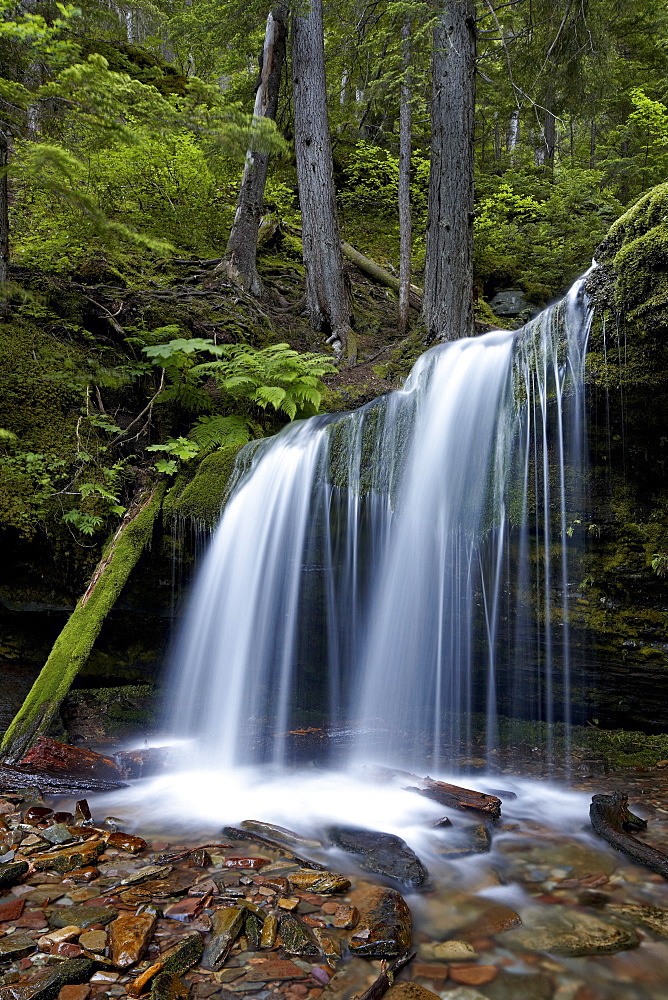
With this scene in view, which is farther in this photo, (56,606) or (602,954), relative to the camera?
(56,606)

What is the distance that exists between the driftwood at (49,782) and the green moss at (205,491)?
2.45m

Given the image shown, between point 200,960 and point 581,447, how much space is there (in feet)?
12.2

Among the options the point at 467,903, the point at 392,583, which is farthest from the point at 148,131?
the point at 467,903

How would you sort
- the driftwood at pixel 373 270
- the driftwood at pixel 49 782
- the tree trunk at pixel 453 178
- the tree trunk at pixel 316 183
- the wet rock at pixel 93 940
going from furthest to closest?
1. the driftwood at pixel 373 270
2. the tree trunk at pixel 316 183
3. the tree trunk at pixel 453 178
4. the driftwood at pixel 49 782
5. the wet rock at pixel 93 940

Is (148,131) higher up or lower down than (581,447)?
higher up

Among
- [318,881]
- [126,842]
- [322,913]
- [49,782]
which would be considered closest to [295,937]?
[322,913]

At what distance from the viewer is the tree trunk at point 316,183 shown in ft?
31.1

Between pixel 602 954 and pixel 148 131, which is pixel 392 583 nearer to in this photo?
pixel 602 954

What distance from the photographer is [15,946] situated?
81.9 inches

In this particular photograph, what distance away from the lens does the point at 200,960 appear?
2070 mm

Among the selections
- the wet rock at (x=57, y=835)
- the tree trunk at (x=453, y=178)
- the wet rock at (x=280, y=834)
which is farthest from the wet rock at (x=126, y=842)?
the tree trunk at (x=453, y=178)

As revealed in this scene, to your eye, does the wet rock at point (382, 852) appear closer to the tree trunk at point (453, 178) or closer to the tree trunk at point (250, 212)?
the tree trunk at point (453, 178)

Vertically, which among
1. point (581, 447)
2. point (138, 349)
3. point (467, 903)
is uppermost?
point (138, 349)

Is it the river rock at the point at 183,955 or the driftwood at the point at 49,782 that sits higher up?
the river rock at the point at 183,955
